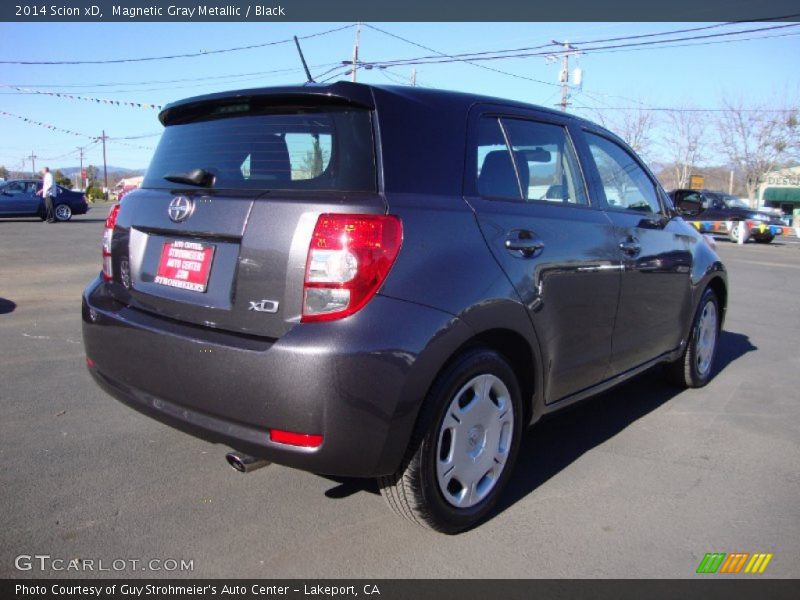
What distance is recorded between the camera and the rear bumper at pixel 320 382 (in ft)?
7.41

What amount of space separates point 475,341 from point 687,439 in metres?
2.07

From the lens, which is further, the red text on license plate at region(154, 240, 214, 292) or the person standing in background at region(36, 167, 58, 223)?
the person standing in background at region(36, 167, 58, 223)

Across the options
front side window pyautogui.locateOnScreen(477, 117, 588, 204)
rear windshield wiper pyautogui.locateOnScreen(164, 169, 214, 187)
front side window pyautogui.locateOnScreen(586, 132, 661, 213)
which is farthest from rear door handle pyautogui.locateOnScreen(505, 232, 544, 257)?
rear windshield wiper pyautogui.locateOnScreen(164, 169, 214, 187)

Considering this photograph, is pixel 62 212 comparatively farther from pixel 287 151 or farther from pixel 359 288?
pixel 359 288

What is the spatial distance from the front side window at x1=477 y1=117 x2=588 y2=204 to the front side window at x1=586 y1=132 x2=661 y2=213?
321mm

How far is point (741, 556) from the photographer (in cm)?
276

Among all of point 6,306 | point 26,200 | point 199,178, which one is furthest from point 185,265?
point 26,200

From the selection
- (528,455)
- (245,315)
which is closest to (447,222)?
(245,315)

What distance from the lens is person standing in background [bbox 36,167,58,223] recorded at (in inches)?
790

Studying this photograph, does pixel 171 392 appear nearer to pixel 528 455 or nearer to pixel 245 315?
pixel 245 315

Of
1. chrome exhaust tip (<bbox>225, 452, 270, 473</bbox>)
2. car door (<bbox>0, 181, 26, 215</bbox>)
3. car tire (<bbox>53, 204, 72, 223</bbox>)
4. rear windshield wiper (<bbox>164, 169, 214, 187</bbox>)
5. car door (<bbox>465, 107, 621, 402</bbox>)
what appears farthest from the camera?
car tire (<bbox>53, 204, 72, 223</bbox>)

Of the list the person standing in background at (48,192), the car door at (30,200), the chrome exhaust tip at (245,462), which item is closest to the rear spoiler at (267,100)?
the chrome exhaust tip at (245,462)

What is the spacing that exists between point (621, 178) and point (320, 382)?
106 inches

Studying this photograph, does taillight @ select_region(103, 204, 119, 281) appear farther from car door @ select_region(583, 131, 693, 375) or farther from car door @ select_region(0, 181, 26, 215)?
car door @ select_region(0, 181, 26, 215)
